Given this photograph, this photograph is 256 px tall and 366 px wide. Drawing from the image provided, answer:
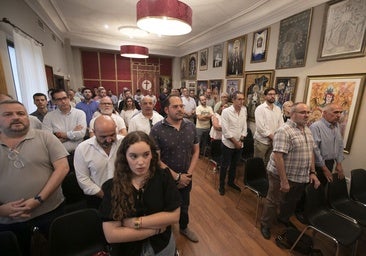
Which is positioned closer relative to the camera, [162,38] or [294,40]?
[294,40]

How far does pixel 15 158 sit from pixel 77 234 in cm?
80

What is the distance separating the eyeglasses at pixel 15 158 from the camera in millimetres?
1469

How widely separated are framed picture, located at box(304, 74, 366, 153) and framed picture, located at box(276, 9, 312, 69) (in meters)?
0.56

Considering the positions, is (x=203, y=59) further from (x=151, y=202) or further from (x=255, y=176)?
(x=151, y=202)

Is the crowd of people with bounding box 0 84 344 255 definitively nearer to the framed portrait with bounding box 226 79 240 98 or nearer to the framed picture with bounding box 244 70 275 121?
the framed picture with bounding box 244 70 275 121

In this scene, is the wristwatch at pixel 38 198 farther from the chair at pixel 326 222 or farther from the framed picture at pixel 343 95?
the framed picture at pixel 343 95

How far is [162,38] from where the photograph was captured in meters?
7.15

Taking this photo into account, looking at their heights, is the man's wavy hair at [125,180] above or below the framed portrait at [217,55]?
below

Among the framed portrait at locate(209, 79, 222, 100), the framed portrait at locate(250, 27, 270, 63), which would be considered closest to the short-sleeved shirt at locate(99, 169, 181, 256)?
the framed portrait at locate(250, 27, 270, 63)

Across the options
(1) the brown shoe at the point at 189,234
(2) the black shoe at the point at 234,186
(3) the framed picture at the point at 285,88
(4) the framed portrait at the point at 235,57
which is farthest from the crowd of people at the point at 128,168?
(4) the framed portrait at the point at 235,57

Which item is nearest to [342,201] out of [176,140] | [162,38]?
[176,140]

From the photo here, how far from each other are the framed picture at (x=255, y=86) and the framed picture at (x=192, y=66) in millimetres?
3146

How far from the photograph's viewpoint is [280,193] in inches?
91.2

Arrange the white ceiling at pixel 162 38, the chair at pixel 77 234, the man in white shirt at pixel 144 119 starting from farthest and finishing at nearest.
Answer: the white ceiling at pixel 162 38 < the man in white shirt at pixel 144 119 < the chair at pixel 77 234
